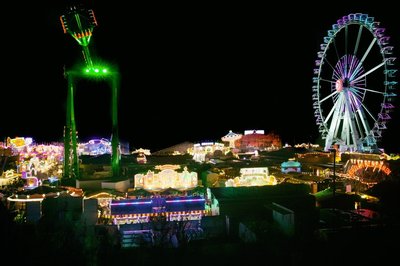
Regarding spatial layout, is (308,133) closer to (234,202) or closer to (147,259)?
(234,202)

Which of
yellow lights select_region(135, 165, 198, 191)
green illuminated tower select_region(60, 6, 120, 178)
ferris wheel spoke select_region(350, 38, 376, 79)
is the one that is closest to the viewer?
yellow lights select_region(135, 165, 198, 191)

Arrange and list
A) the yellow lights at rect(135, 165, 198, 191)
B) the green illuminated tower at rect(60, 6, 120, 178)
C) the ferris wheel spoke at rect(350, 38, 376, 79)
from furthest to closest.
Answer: the ferris wheel spoke at rect(350, 38, 376, 79) < the green illuminated tower at rect(60, 6, 120, 178) < the yellow lights at rect(135, 165, 198, 191)

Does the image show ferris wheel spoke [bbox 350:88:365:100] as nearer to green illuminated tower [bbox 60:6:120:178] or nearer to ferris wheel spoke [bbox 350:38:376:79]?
ferris wheel spoke [bbox 350:38:376:79]

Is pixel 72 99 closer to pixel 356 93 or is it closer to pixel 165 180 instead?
pixel 165 180

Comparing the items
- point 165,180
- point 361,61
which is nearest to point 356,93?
point 361,61

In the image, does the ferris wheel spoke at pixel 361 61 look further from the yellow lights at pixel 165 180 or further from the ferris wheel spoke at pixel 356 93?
the yellow lights at pixel 165 180

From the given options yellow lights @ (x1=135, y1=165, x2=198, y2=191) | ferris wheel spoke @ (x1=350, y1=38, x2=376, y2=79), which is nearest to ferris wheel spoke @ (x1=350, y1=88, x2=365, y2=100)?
ferris wheel spoke @ (x1=350, y1=38, x2=376, y2=79)

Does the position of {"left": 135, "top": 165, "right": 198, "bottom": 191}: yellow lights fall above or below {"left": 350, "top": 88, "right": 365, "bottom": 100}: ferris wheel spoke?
below

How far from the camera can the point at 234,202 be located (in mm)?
15852

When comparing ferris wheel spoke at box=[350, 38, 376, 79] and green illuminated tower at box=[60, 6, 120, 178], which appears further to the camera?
ferris wheel spoke at box=[350, 38, 376, 79]

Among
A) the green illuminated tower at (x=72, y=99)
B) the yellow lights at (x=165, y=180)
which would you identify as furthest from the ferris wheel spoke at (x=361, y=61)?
the green illuminated tower at (x=72, y=99)

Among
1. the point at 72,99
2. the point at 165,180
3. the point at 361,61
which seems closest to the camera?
the point at 165,180

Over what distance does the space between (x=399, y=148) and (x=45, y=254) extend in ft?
203

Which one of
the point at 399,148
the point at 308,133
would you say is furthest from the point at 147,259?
the point at 308,133
